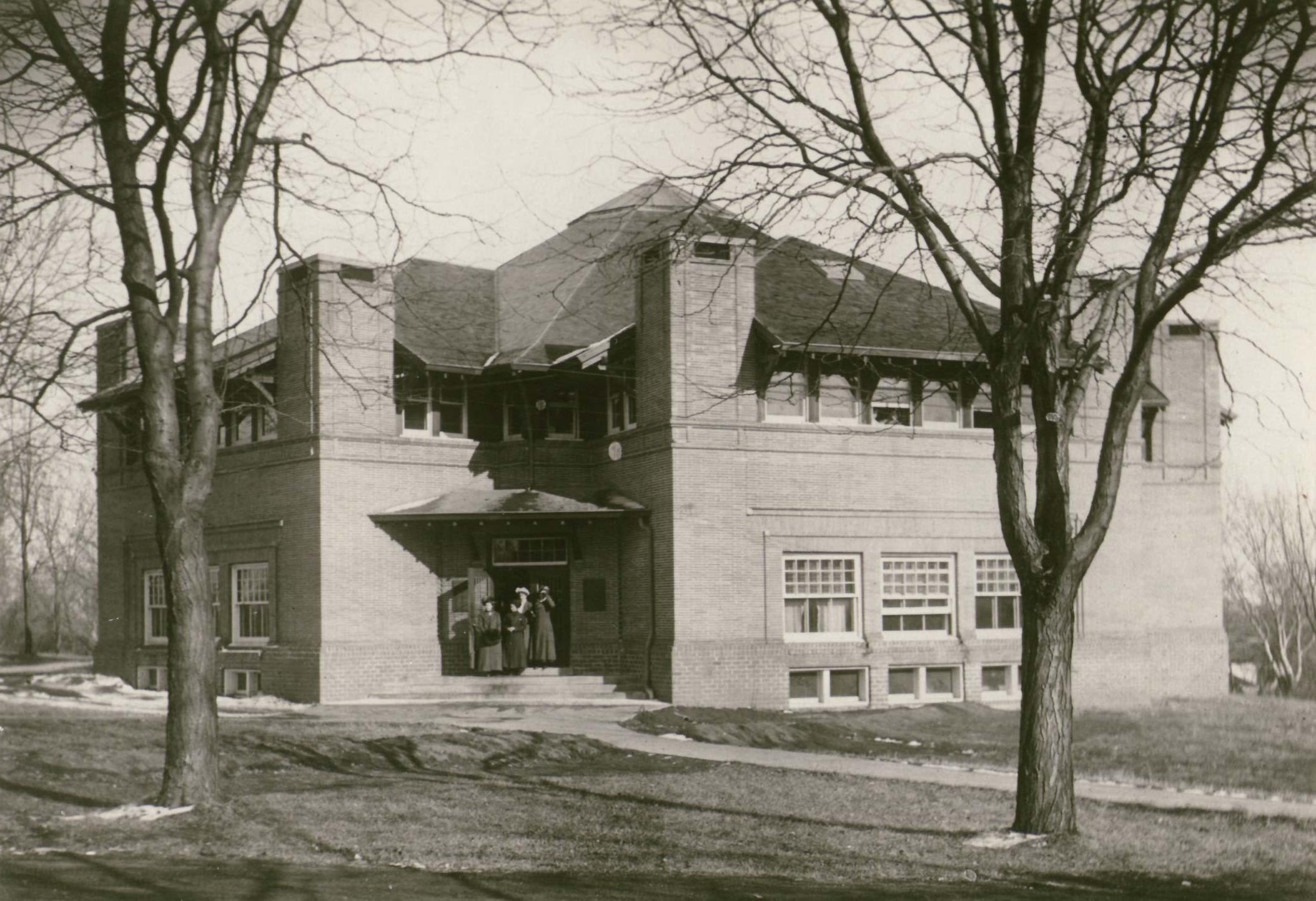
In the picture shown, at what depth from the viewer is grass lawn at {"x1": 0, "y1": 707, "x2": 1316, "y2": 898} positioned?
10320 mm

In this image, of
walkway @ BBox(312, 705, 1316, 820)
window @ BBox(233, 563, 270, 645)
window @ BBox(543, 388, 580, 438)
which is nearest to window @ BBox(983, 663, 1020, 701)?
walkway @ BBox(312, 705, 1316, 820)

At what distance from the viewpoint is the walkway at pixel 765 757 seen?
47.6ft

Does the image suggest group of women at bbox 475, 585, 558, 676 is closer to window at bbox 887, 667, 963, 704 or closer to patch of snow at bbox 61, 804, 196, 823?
window at bbox 887, 667, 963, 704

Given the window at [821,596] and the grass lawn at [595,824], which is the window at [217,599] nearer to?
the window at [821,596]

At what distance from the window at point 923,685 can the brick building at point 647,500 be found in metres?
0.05

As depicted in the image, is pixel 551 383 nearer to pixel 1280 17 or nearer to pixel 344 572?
pixel 344 572

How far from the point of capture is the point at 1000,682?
96.6 feet

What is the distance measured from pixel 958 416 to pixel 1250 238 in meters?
17.7

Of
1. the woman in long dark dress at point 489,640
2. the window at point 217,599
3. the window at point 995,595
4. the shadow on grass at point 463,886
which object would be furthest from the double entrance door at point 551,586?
the shadow on grass at point 463,886

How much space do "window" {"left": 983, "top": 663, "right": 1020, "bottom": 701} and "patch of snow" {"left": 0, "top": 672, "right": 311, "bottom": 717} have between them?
550 inches

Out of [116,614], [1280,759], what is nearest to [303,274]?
[116,614]

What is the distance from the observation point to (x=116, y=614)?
35.4 meters

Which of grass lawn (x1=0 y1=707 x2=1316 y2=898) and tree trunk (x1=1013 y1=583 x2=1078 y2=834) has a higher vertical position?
tree trunk (x1=1013 y1=583 x2=1078 y2=834)

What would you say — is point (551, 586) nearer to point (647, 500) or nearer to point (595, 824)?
point (647, 500)
